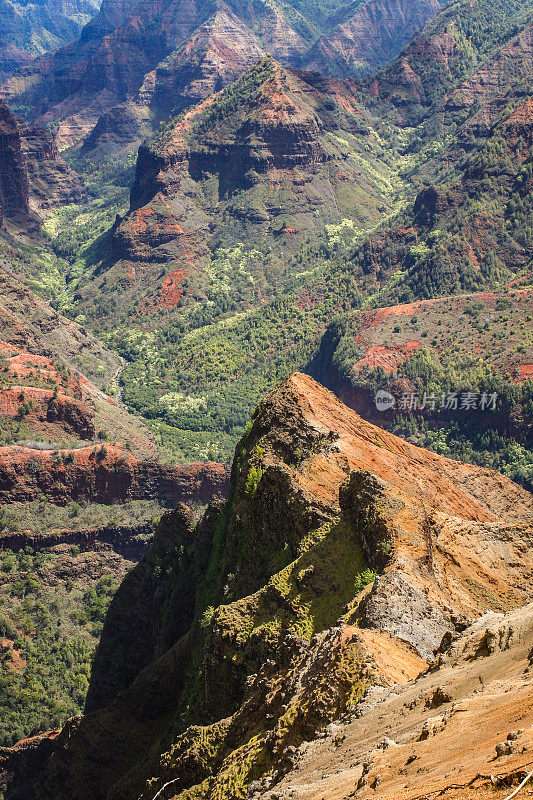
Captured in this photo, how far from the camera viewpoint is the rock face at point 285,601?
920 inches

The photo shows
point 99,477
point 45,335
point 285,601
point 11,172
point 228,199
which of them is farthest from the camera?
point 11,172

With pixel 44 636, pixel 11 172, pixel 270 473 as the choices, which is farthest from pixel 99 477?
pixel 11 172

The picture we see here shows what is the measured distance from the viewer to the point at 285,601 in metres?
29.8

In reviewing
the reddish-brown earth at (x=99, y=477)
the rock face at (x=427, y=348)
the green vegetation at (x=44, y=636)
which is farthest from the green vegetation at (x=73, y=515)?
the rock face at (x=427, y=348)

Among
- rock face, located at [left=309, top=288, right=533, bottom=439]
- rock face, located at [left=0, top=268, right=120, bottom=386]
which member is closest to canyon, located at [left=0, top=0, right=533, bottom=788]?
rock face, located at [left=309, top=288, right=533, bottom=439]

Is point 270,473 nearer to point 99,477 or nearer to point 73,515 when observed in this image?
point 73,515

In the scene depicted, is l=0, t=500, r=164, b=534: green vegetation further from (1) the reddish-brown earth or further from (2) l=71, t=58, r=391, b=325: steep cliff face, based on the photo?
(2) l=71, t=58, r=391, b=325: steep cliff face

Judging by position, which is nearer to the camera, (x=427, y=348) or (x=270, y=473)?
(x=270, y=473)

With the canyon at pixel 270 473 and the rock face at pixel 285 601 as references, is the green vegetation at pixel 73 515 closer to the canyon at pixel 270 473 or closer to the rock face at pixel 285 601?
the canyon at pixel 270 473

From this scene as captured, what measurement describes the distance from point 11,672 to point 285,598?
1497 inches

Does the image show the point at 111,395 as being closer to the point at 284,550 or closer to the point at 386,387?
the point at 386,387

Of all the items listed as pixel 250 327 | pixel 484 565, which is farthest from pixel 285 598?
pixel 250 327

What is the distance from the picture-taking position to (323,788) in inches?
668

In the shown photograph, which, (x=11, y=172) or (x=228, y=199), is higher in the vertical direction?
(x=228, y=199)
